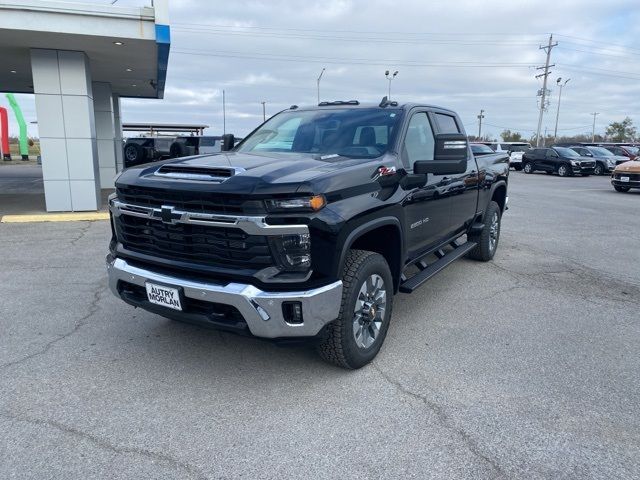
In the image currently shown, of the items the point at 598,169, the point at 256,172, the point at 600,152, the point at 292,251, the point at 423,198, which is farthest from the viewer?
the point at 600,152

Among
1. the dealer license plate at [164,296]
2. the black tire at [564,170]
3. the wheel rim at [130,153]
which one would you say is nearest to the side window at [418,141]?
the dealer license plate at [164,296]

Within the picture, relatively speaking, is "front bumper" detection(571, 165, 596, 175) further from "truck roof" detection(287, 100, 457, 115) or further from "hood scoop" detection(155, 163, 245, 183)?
"hood scoop" detection(155, 163, 245, 183)

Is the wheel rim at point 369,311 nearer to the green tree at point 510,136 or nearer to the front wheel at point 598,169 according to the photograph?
the front wheel at point 598,169

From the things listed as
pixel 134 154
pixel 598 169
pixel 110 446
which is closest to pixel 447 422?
pixel 110 446

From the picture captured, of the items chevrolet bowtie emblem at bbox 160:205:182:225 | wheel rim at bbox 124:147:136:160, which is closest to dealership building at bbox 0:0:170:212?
chevrolet bowtie emblem at bbox 160:205:182:225

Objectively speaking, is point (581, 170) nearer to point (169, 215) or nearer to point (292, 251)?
point (292, 251)

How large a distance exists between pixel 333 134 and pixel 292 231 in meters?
1.75

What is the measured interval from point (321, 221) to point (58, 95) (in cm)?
956

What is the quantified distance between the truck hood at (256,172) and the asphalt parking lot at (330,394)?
1.40 m

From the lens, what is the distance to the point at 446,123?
550cm

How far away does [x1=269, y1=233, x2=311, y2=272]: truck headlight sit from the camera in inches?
120

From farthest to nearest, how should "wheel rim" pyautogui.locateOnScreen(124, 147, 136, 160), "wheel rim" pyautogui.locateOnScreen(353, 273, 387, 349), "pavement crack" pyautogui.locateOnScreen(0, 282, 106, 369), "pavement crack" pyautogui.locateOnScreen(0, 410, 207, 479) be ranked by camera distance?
1. "wheel rim" pyautogui.locateOnScreen(124, 147, 136, 160)
2. "pavement crack" pyautogui.locateOnScreen(0, 282, 106, 369)
3. "wheel rim" pyautogui.locateOnScreen(353, 273, 387, 349)
4. "pavement crack" pyautogui.locateOnScreen(0, 410, 207, 479)

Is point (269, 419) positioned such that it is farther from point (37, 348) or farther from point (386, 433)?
point (37, 348)

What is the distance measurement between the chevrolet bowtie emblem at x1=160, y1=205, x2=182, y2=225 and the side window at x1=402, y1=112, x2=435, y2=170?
1.98 m
